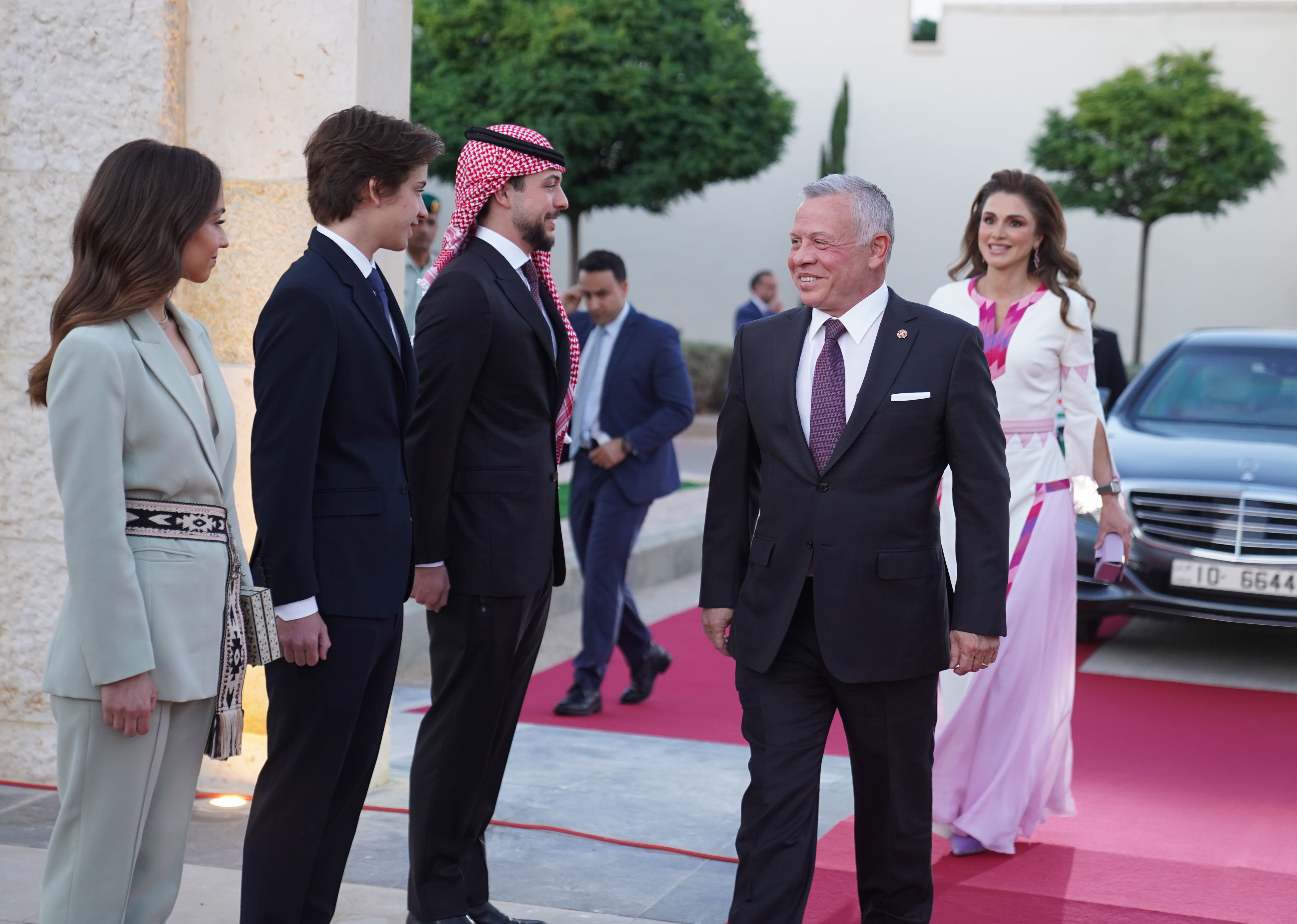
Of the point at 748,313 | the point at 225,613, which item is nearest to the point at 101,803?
the point at 225,613

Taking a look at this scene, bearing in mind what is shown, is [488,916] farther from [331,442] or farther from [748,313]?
[748,313]

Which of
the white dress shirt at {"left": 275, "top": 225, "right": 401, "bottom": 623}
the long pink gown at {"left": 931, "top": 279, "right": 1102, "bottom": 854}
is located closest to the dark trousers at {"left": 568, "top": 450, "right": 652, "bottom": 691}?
the long pink gown at {"left": 931, "top": 279, "right": 1102, "bottom": 854}

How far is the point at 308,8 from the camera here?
4.70m

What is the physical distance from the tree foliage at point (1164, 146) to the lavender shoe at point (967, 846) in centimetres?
2176

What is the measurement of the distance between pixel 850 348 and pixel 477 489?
1.02 meters

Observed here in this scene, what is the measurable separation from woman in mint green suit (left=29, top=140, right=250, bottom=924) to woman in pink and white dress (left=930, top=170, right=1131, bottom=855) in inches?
106

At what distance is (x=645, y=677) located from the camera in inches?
276

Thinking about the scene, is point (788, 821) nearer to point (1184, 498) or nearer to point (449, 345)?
point (449, 345)

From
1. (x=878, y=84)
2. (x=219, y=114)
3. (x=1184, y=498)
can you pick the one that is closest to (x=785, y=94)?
(x=878, y=84)

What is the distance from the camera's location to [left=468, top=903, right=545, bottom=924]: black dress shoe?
3852 mm

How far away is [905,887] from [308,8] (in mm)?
3227

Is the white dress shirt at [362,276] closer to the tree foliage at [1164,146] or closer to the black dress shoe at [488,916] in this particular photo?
the black dress shoe at [488,916]

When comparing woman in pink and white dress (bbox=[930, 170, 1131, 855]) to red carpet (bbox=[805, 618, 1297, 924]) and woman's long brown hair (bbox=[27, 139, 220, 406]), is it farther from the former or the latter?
woman's long brown hair (bbox=[27, 139, 220, 406])

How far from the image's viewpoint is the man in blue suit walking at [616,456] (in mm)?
6711
